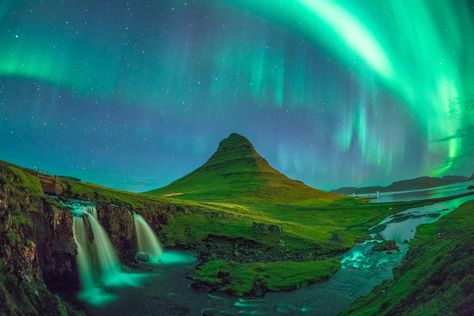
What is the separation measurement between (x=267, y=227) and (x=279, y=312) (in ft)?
105

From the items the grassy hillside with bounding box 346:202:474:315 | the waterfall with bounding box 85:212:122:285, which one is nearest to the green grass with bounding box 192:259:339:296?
the waterfall with bounding box 85:212:122:285

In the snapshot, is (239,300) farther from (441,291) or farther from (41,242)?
(441,291)

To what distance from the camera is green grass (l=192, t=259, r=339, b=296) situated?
104 feet

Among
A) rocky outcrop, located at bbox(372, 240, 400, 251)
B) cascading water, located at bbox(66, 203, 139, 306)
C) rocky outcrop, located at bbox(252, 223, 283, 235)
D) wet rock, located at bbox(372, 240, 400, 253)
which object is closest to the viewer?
cascading water, located at bbox(66, 203, 139, 306)

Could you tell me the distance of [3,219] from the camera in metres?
21.0

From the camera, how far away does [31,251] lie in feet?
70.7

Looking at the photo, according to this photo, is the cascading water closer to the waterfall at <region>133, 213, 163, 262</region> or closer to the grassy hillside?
the waterfall at <region>133, 213, 163, 262</region>

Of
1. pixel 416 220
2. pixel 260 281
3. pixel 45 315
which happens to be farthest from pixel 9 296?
pixel 416 220

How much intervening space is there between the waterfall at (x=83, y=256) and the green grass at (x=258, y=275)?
11.3 metres

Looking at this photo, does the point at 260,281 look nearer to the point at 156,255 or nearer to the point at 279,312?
the point at 279,312

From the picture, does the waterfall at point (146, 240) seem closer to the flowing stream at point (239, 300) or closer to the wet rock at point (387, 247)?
the flowing stream at point (239, 300)

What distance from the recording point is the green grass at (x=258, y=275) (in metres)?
31.7

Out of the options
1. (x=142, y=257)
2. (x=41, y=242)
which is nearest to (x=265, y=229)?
(x=142, y=257)

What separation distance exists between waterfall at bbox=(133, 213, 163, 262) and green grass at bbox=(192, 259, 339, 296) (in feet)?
34.5
